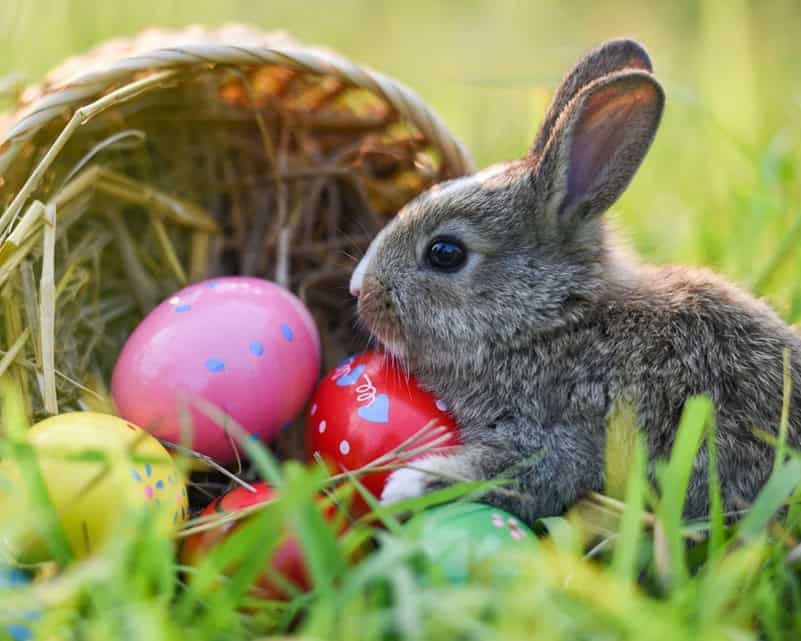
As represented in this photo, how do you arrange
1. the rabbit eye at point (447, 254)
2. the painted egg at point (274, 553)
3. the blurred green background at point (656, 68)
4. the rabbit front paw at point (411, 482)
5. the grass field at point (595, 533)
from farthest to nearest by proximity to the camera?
the blurred green background at point (656, 68)
the rabbit eye at point (447, 254)
the rabbit front paw at point (411, 482)
the painted egg at point (274, 553)
the grass field at point (595, 533)

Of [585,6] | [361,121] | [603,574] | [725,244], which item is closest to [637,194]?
[725,244]

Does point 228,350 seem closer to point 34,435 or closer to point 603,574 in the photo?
point 34,435

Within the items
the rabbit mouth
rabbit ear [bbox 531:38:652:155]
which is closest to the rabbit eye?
the rabbit mouth

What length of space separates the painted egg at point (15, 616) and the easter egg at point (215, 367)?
0.71 metres

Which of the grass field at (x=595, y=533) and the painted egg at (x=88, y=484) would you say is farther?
the painted egg at (x=88, y=484)

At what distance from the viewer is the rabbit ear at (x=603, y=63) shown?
3182 millimetres

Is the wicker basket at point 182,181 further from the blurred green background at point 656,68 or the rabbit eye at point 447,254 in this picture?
the blurred green background at point 656,68

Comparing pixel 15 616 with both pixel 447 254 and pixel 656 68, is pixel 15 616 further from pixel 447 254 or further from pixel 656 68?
pixel 656 68

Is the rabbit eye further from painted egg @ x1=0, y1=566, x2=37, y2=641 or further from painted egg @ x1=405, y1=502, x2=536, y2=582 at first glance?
painted egg @ x1=0, y1=566, x2=37, y2=641

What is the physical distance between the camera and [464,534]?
219 cm

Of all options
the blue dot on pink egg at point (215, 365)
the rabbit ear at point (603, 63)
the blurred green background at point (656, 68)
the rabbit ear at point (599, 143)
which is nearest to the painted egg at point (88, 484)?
the blue dot on pink egg at point (215, 365)

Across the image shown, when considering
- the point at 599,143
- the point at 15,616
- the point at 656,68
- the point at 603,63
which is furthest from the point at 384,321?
the point at 656,68

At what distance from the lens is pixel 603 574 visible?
1952 mm

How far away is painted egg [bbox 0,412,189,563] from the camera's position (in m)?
2.00
